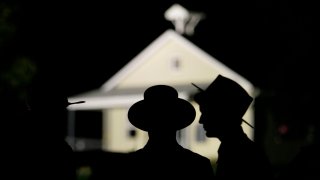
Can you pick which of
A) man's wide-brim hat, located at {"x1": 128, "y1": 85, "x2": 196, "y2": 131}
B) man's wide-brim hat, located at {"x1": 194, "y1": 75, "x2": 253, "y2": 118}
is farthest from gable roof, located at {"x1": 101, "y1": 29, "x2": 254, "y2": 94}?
man's wide-brim hat, located at {"x1": 128, "y1": 85, "x2": 196, "y2": 131}

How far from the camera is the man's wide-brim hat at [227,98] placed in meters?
4.87

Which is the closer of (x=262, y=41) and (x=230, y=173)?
(x=230, y=173)

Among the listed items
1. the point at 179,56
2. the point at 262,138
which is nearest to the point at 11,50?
the point at 179,56

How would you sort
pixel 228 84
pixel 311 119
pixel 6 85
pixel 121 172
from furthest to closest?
1. pixel 6 85
2. pixel 311 119
3. pixel 228 84
4. pixel 121 172

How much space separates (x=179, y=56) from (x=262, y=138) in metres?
4.83

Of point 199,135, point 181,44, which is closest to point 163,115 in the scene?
point 199,135

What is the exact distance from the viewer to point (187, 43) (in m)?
28.9

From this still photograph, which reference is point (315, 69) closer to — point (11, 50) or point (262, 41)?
point (262, 41)

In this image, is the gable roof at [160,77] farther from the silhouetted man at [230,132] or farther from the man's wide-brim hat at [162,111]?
the man's wide-brim hat at [162,111]

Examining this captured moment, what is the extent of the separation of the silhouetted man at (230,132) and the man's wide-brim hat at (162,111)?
30cm

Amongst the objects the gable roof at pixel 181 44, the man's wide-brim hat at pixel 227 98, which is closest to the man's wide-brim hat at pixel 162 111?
the man's wide-brim hat at pixel 227 98

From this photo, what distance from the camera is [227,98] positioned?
487cm

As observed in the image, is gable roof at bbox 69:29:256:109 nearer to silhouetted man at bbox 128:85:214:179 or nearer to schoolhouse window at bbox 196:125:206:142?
schoolhouse window at bbox 196:125:206:142

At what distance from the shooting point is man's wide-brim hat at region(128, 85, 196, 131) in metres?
4.54
